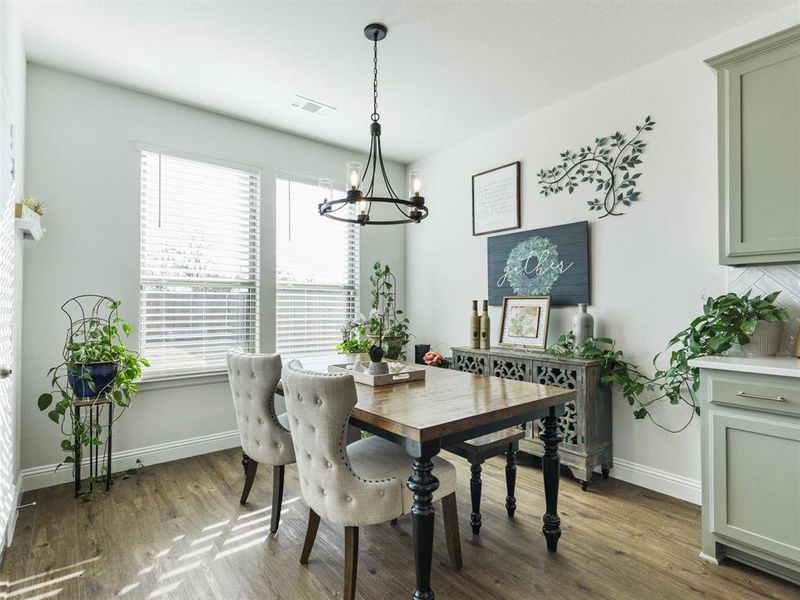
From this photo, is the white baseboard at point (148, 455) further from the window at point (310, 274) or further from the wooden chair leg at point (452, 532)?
the wooden chair leg at point (452, 532)

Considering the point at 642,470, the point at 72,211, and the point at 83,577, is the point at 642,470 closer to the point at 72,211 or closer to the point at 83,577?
the point at 83,577

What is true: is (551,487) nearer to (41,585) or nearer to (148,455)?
(41,585)

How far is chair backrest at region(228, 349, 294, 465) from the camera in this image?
7.87 ft

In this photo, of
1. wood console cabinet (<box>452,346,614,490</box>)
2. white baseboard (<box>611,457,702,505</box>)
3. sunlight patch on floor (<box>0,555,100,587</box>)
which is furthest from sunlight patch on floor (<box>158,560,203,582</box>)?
white baseboard (<box>611,457,702,505</box>)

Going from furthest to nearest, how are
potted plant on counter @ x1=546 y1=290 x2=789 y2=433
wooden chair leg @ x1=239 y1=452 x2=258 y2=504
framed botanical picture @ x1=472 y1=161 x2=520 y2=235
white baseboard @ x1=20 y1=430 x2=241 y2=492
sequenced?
1. framed botanical picture @ x1=472 y1=161 x2=520 y2=235
2. white baseboard @ x1=20 y1=430 x2=241 y2=492
3. wooden chair leg @ x1=239 y1=452 x2=258 y2=504
4. potted plant on counter @ x1=546 y1=290 x2=789 y2=433

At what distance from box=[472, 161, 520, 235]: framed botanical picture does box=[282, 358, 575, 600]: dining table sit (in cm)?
178

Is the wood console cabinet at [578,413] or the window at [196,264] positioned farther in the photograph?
the window at [196,264]

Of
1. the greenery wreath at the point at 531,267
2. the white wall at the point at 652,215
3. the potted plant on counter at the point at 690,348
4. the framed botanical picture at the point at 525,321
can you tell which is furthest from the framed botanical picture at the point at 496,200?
the potted plant on counter at the point at 690,348

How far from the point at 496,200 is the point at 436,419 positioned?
2.72 m

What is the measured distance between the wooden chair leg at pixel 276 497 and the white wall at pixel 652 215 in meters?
2.24

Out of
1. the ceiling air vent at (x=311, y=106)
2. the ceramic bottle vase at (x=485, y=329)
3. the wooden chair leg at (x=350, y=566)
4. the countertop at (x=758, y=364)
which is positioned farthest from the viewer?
the ceramic bottle vase at (x=485, y=329)

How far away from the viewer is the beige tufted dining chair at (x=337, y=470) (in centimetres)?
172

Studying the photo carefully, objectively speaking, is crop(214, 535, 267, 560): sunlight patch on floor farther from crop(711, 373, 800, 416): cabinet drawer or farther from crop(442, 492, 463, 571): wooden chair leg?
crop(711, 373, 800, 416): cabinet drawer

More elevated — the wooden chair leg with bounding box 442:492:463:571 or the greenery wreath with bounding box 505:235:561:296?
the greenery wreath with bounding box 505:235:561:296
